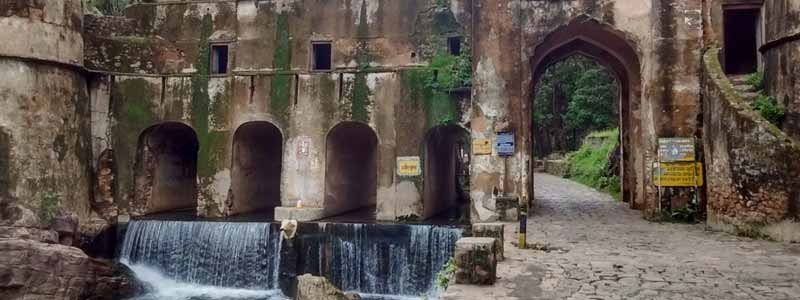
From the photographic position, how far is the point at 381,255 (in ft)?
41.6

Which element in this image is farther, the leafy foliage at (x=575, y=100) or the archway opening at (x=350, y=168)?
the leafy foliage at (x=575, y=100)

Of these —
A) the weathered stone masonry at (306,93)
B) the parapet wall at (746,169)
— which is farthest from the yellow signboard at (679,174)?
the parapet wall at (746,169)

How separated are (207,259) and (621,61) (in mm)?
11198

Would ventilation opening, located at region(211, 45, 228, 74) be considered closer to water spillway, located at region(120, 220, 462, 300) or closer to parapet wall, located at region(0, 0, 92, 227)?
parapet wall, located at region(0, 0, 92, 227)

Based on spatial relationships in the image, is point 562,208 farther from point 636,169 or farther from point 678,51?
point 678,51

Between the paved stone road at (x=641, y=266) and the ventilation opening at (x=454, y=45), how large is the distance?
5.45m

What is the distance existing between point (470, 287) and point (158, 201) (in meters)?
13.1

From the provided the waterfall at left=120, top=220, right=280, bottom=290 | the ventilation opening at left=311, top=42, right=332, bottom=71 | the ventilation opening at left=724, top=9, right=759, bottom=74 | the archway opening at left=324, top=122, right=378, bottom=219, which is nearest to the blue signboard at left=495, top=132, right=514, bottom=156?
the archway opening at left=324, top=122, right=378, bottom=219

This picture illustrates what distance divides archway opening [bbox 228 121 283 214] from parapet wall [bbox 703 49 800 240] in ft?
34.6

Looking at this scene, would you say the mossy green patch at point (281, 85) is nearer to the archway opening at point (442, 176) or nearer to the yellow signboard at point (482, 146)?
the archway opening at point (442, 176)

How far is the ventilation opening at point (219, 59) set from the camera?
56.0ft

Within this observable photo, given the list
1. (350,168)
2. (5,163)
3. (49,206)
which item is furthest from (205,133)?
(5,163)

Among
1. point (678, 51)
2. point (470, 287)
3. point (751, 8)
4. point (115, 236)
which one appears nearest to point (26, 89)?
point (115, 236)

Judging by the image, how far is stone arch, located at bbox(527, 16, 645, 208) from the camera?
1453 centimetres
